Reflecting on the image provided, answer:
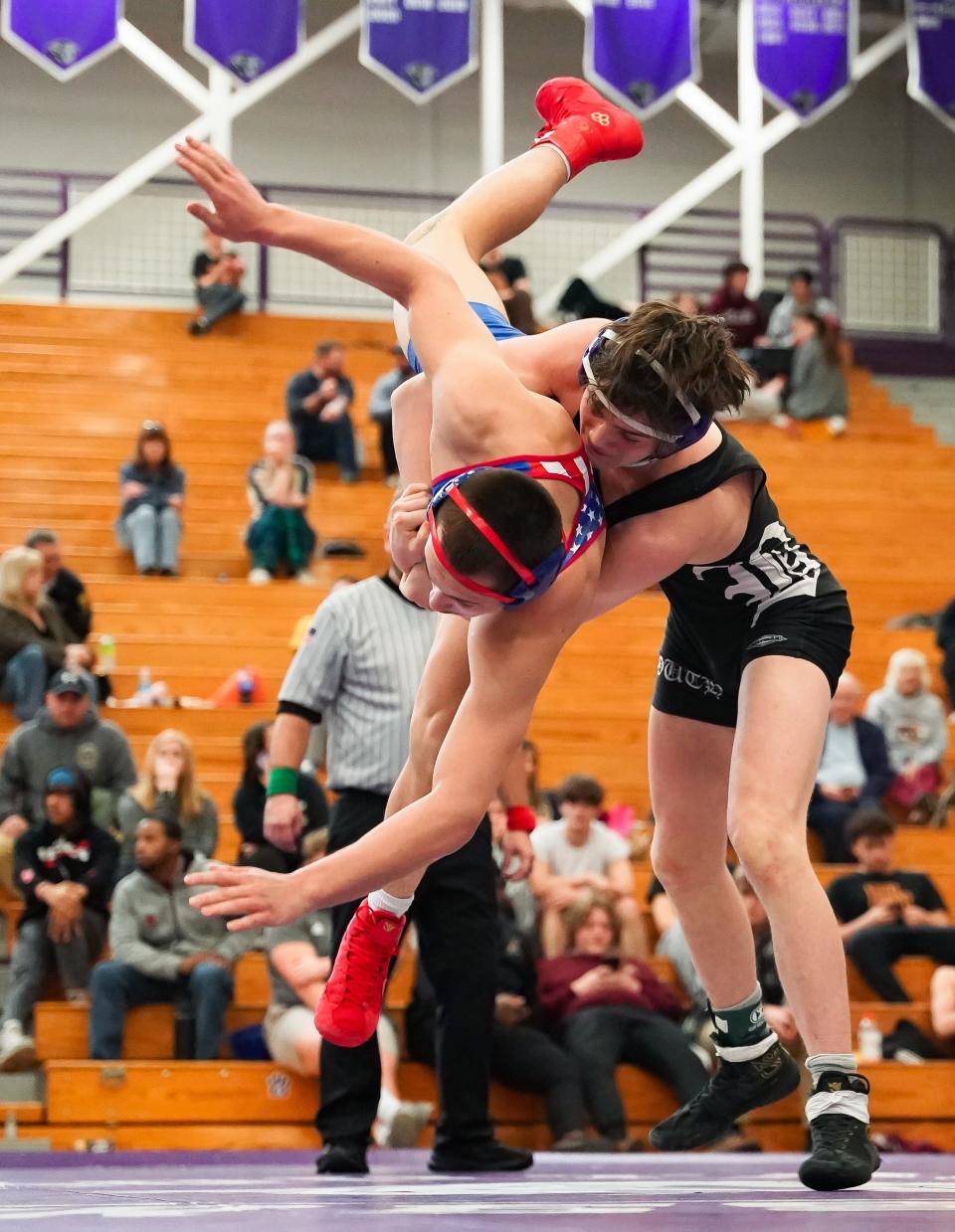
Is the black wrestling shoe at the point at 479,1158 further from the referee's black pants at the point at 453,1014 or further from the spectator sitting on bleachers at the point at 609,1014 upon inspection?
the spectator sitting on bleachers at the point at 609,1014

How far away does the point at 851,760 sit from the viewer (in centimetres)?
859

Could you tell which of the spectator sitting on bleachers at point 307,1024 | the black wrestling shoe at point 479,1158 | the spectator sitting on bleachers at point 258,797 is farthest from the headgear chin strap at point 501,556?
the spectator sitting on bleachers at point 258,797

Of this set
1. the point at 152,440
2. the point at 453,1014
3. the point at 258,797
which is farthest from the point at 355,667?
the point at 152,440

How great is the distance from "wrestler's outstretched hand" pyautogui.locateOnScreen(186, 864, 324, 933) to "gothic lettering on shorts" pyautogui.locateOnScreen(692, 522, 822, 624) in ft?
3.70

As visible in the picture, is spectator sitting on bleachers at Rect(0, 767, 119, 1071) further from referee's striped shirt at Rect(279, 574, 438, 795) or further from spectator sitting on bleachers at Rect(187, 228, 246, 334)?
spectator sitting on bleachers at Rect(187, 228, 246, 334)

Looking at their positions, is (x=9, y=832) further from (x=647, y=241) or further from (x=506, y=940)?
Answer: (x=647, y=241)

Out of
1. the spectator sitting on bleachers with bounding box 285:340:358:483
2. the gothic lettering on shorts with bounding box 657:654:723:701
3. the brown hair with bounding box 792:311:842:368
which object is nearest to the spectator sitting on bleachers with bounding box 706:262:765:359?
the brown hair with bounding box 792:311:842:368

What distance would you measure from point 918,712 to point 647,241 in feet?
24.9

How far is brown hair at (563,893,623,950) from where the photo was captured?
6.80 m

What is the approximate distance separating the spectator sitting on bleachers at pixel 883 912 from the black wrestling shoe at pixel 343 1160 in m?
3.21

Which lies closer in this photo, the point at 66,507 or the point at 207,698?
the point at 207,698

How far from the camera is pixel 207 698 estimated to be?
31.1 feet

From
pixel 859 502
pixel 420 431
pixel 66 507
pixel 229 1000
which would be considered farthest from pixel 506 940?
pixel 859 502

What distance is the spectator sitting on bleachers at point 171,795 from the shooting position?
707 centimetres
